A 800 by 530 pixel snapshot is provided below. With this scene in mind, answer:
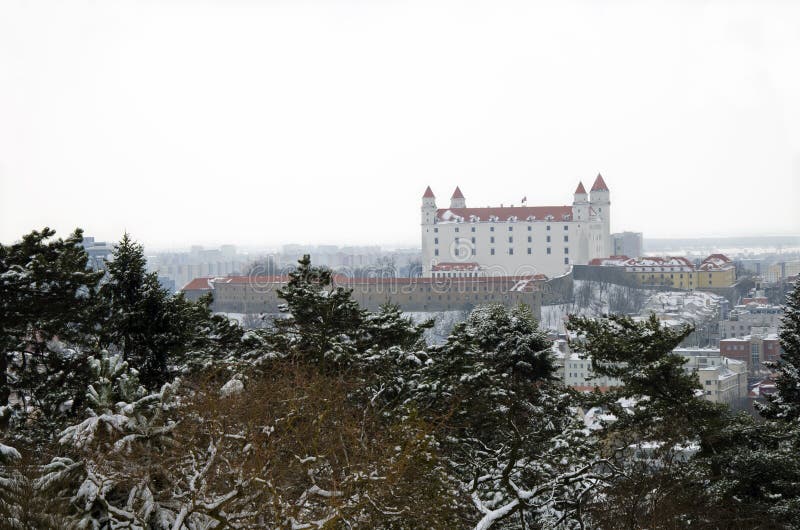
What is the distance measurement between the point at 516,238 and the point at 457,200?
8975 millimetres

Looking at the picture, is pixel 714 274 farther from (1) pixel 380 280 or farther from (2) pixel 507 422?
(2) pixel 507 422

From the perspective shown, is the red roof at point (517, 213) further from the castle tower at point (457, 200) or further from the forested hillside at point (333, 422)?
the forested hillside at point (333, 422)

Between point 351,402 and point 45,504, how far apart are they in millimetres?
4460

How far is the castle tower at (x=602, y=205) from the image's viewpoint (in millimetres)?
81250

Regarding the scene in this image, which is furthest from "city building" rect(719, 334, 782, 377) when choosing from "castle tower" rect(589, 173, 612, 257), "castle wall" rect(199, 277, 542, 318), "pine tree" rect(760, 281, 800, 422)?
"pine tree" rect(760, 281, 800, 422)

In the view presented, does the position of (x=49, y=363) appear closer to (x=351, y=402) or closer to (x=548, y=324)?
(x=351, y=402)

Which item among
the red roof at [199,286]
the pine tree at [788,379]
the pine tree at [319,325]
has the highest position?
the pine tree at [319,325]

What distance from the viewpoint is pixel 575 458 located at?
29.5 ft

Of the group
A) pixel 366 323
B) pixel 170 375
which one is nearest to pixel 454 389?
pixel 366 323

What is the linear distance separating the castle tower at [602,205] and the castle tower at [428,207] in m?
15.3

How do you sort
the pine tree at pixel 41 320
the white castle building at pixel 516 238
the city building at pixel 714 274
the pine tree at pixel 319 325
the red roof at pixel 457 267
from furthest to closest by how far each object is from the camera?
the city building at pixel 714 274, the white castle building at pixel 516 238, the red roof at pixel 457 267, the pine tree at pixel 319 325, the pine tree at pixel 41 320

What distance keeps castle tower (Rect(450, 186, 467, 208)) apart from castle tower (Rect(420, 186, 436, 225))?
13.0 ft

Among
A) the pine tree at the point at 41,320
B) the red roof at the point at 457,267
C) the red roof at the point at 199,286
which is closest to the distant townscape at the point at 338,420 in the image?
the pine tree at the point at 41,320

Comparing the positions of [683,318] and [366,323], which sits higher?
[366,323]
